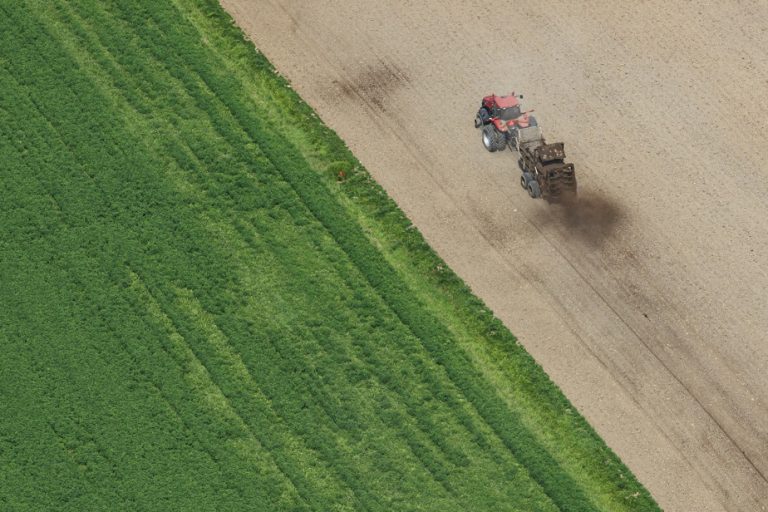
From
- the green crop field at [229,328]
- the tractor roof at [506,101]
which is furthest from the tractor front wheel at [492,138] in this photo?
the green crop field at [229,328]

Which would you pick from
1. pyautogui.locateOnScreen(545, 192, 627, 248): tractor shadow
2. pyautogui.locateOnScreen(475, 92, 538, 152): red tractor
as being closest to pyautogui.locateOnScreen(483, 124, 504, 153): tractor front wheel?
pyautogui.locateOnScreen(475, 92, 538, 152): red tractor

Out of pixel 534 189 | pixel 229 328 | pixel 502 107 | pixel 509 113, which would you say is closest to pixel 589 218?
pixel 534 189

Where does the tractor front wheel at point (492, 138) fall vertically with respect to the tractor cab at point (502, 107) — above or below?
below

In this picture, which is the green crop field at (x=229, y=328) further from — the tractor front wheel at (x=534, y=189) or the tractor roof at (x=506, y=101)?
the tractor roof at (x=506, y=101)

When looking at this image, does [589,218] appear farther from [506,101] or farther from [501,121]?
[506,101]

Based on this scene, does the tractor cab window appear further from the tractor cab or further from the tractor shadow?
the tractor shadow
